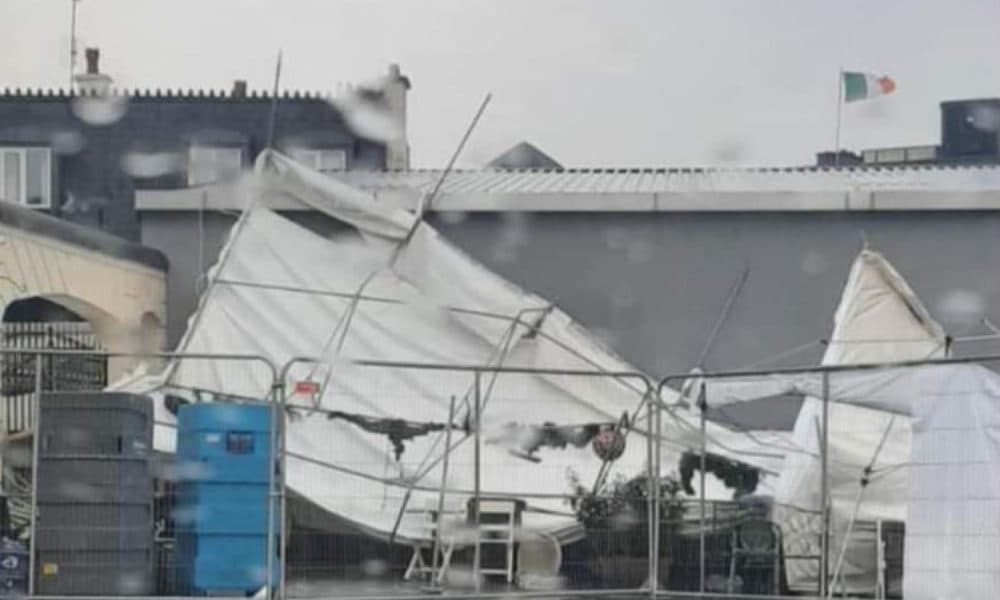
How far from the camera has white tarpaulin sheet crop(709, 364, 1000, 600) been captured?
41.2 ft

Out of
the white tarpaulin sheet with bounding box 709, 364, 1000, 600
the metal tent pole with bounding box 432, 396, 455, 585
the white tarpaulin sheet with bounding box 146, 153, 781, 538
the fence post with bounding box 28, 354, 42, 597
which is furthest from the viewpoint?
the white tarpaulin sheet with bounding box 146, 153, 781, 538

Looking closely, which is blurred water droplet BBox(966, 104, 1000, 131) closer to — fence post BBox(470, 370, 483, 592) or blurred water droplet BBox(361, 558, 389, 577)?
fence post BBox(470, 370, 483, 592)

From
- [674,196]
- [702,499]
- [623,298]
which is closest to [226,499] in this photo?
[702,499]

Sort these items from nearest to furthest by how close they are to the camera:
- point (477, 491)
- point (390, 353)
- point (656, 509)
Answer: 1. point (656, 509)
2. point (477, 491)
3. point (390, 353)

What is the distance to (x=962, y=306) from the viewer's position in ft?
74.4

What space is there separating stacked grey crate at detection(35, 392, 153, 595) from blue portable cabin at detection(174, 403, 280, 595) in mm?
316

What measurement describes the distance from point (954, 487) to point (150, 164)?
2814cm

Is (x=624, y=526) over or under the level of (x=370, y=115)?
under

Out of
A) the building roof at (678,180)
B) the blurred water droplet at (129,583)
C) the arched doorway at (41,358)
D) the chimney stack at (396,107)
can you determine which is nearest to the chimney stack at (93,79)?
the chimney stack at (396,107)

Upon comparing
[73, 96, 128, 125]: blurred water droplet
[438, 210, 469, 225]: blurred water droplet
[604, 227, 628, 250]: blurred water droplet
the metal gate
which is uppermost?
[73, 96, 128, 125]: blurred water droplet

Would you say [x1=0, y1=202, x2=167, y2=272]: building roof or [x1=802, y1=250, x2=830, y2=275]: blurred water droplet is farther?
[x1=802, y1=250, x2=830, y2=275]: blurred water droplet

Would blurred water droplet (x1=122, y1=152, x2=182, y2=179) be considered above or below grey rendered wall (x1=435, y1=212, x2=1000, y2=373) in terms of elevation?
above

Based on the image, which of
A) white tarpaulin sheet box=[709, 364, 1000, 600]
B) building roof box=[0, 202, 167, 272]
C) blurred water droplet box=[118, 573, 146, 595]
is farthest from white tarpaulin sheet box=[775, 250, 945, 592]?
building roof box=[0, 202, 167, 272]

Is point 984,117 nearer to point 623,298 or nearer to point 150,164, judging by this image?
point 150,164
